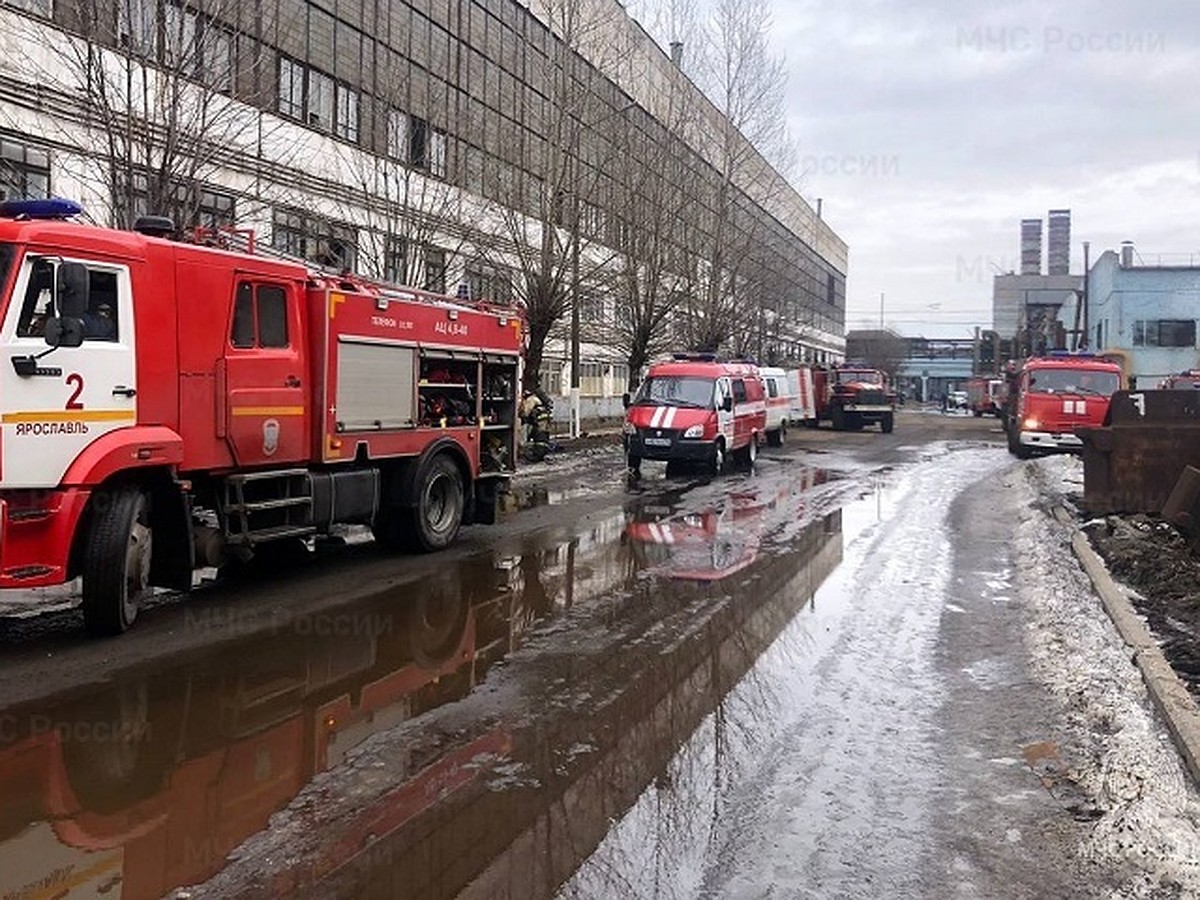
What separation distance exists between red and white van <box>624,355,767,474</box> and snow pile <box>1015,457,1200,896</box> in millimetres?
10179

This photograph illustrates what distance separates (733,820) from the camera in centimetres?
464

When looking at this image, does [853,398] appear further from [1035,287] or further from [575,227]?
[1035,287]

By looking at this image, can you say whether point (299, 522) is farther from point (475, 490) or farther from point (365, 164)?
point (365, 164)

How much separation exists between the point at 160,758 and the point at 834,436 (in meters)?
33.7

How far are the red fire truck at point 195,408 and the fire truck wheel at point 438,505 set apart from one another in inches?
1.0

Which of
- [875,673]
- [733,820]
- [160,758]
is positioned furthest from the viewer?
[875,673]

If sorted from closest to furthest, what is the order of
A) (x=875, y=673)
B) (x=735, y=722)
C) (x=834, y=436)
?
(x=735, y=722) → (x=875, y=673) → (x=834, y=436)

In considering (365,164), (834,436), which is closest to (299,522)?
(365,164)

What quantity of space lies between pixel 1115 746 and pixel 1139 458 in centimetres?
891

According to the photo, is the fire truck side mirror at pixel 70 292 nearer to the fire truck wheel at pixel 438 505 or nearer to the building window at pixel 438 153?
the fire truck wheel at pixel 438 505

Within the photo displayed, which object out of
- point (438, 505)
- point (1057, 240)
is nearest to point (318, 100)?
point (438, 505)

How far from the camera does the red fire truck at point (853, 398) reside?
40406 millimetres

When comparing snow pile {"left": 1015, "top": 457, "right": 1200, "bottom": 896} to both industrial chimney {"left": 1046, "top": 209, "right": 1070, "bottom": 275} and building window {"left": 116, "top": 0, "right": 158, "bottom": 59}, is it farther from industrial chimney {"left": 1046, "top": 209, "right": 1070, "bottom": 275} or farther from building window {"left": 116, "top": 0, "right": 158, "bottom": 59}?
industrial chimney {"left": 1046, "top": 209, "right": 1070, "bottom": 275}

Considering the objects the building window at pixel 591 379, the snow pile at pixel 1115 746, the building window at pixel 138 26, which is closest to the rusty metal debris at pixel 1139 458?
the snow pile at pixel 1115 746
